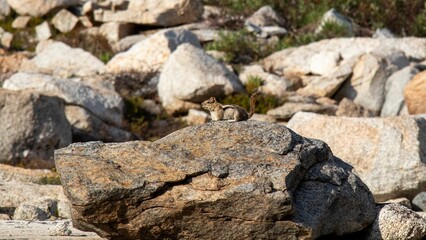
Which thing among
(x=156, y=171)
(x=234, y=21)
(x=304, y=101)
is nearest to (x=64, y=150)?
(x=156, y=171)

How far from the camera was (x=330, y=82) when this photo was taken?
29.9 metres

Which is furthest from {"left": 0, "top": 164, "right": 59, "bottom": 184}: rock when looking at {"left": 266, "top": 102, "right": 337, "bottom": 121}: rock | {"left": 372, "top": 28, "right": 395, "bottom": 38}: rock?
{"left": 372, "top": 28, "right": 395, "bottom": 38}: rock

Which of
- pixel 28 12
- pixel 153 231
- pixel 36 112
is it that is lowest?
pixel 28 12

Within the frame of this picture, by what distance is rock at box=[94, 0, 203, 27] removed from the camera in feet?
116

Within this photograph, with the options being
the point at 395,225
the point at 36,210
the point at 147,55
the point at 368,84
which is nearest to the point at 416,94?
the point at 368,84

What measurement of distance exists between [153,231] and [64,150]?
4.88ft

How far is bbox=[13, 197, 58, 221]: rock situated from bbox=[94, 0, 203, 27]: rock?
19661 millimetres

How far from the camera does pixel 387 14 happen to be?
36438 mm

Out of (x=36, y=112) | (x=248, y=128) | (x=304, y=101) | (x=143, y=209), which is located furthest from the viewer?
(x=304, y=101)

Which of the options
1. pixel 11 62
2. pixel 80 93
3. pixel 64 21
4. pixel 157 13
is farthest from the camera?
pixel 64 21

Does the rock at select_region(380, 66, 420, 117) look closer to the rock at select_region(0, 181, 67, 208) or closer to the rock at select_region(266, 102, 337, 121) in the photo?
the rock at select_region(266, 102, 337, 121)

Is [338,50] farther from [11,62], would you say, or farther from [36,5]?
[36,5]

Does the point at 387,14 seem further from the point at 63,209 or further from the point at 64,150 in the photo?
the point at 64,150

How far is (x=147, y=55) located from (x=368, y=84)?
262 inches
